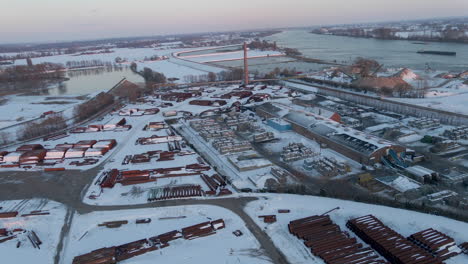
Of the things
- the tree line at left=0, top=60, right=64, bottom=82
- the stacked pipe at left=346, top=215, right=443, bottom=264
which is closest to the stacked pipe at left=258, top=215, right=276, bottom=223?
the stacked pipe at left=346, top=215, right=443, bottom=264

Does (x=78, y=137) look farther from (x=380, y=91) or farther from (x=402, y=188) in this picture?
(x=380, y=91)

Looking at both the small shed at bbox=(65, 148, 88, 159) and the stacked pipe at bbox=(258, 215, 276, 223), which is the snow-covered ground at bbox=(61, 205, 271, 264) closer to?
the stacked pipe at bbox=(258, 215, 276, 223)

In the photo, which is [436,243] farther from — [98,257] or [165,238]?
[98,257]

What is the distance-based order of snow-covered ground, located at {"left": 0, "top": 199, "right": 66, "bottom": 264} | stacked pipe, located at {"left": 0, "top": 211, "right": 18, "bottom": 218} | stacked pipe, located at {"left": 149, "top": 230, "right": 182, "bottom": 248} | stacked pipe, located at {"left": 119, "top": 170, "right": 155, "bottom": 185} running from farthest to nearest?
stacked pipe, located at {"left": 119, "top": 170, "right": 155, "bottom": 185} < stacked pipe, located at {"left": 0, "top": 211, "right": 18, "bottom": 218} < stacked pipe, located at {"left": 149, "top": 230, "right": 182, "bottom": 248} < snow-covered ground, located at {"left": 0, "top": 199, "right": 66, "bottom": 264}

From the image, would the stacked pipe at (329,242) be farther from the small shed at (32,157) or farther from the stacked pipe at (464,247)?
the small shed at (32,157)

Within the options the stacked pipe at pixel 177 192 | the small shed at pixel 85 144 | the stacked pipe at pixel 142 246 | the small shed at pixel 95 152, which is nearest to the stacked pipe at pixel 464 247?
the stacked pipe at pixel 142 246

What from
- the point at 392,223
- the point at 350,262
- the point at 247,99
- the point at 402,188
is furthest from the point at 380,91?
the point at 350,262
